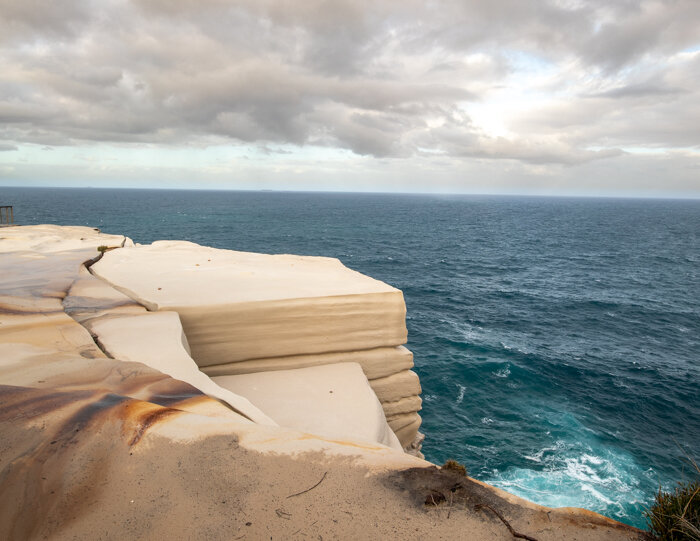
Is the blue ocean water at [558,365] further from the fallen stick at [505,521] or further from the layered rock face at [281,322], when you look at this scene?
the layered rock face at [281,322]

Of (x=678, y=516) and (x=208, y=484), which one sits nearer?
(x=678, y=516)

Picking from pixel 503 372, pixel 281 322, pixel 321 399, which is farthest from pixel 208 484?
pixel 503 372

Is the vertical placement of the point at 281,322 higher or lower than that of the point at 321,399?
higher

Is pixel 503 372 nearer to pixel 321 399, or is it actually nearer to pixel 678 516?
pixel 321 399

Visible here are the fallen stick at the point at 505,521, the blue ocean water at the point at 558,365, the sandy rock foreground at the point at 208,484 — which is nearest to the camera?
the fallen stick at the point at 505,521

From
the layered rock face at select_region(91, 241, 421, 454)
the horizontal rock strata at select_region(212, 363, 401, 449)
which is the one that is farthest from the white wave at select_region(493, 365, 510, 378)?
the horizontal rock strata at select_region(212, 363, 401, 449)

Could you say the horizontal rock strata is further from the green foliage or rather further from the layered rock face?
the green foliage

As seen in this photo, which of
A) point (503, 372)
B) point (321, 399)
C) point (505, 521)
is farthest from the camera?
point (503, 372)

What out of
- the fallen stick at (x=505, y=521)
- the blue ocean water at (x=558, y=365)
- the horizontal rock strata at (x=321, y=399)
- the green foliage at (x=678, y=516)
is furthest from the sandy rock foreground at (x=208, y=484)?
the horizontal rock strata at (x=321, y=399)
